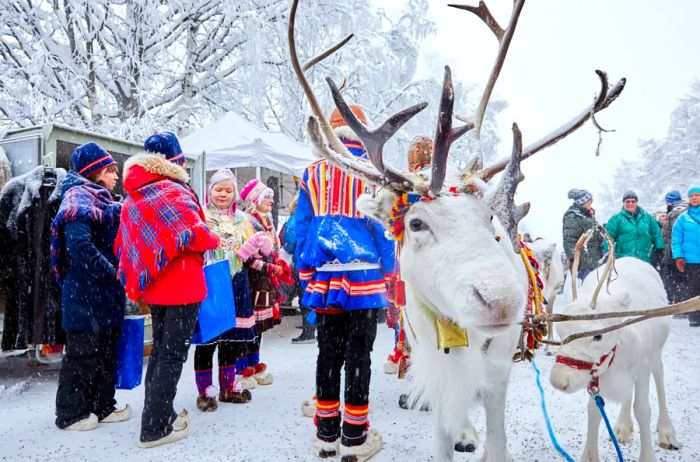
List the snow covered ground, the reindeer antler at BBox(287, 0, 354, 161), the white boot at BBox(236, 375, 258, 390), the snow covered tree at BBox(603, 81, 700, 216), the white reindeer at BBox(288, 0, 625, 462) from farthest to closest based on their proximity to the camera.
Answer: the snow covered tree at BBox(603, 81, 700, 216)
the white boot at BBox(236, 375, 258, 390)
the snow covered ground
the reindeer antler at BBox(287, 0, 354, 161)
the white reindeer at BBox(288, 0, 625, 462)

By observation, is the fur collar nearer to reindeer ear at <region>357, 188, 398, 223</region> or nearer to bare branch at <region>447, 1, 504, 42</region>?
reindeer ear at <region>357, 188, 398, 223</region>

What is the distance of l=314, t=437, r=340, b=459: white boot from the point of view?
2.84m

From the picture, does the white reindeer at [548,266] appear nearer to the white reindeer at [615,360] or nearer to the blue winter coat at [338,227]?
the white reindeer at [615,360]

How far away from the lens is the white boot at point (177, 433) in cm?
305

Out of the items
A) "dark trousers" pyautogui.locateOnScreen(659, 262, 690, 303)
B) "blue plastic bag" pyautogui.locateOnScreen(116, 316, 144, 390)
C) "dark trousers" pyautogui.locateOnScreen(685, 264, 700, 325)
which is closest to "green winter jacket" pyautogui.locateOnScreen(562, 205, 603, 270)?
"dark trousers" pyautogui.locateOnScreen(685, 264, 700, 325)

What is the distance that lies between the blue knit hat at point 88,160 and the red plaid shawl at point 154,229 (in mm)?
705

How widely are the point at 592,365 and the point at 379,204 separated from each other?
1.42 meters

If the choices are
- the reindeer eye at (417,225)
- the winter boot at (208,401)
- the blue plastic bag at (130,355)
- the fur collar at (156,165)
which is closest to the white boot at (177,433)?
the winter boot at (208,401)

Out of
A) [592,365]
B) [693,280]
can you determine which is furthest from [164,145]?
[693,280]

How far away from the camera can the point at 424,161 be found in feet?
11.2

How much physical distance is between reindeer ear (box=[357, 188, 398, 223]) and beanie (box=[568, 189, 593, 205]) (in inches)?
197

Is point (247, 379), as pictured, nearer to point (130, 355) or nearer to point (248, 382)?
point (248, 382)

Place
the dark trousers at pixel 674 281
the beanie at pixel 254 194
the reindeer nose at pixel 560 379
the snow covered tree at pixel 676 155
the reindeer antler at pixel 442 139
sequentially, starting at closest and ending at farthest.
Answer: the reindeer antler at pixel 442 139, the reindeer nose at pixel 560 379, the beanie at pixel 254 194, the dark trousers at pixel 674 281, the snow covered tree at pixel 676 155

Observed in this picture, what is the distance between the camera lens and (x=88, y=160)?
3.54m
